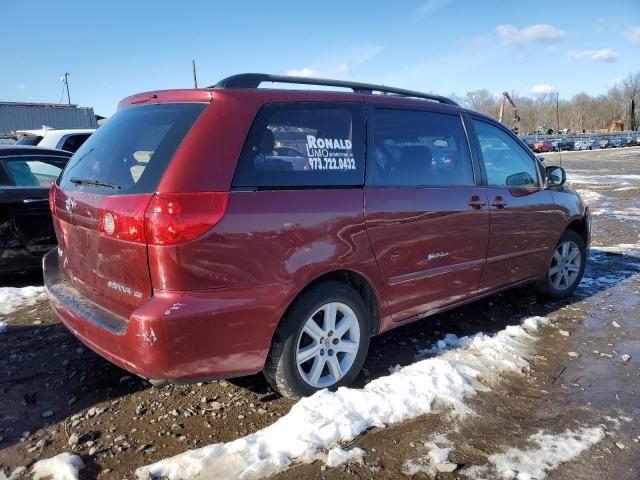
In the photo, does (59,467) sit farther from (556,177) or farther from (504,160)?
(556,177)

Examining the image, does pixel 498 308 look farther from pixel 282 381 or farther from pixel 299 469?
pixel 299 469

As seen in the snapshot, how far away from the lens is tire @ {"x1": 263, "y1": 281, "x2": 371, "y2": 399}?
2893 millimetres

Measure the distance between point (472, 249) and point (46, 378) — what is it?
3.14 meters

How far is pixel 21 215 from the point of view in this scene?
16.9 feet

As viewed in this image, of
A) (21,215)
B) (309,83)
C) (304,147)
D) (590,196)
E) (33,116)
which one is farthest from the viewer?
(33,116)

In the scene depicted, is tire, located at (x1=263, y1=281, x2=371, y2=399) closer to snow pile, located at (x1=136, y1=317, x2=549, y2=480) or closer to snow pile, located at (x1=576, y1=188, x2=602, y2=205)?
snow pile, located at (x1=136, y1=317, x2=549, y2=480)

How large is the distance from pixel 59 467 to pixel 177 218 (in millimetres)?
1304

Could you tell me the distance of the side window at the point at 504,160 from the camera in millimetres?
4258

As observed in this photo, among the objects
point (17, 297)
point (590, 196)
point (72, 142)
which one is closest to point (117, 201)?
point (17, 297)

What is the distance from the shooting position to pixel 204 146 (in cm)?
259

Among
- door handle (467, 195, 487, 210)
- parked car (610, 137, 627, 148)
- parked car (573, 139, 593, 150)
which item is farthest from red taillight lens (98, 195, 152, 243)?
parked car (610, 137, 627, 148)

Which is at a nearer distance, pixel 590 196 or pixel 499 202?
pixel 499 202

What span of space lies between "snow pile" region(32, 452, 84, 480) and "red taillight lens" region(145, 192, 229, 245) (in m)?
1.12

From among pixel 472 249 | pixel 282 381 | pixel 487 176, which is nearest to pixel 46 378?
pixel 282 381
